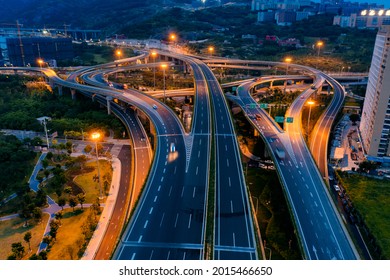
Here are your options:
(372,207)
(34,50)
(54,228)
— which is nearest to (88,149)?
(54,228)

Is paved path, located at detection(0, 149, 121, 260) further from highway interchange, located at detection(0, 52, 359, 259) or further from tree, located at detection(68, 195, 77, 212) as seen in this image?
tree, located at detection(68, 195, 77, 212)

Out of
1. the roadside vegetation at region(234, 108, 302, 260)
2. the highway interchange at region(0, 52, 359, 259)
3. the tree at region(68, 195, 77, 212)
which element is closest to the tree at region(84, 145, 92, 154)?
the highway interchange at region(0, 52, 359, 259)

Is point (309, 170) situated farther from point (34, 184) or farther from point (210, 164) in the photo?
point (34, 184)

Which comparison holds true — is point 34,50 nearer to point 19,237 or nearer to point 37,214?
point 37,214

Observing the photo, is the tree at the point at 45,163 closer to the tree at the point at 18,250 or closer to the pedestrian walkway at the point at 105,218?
the pedestrian walkway at the point at 105,218

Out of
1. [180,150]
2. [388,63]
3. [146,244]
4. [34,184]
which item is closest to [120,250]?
[146,244]
